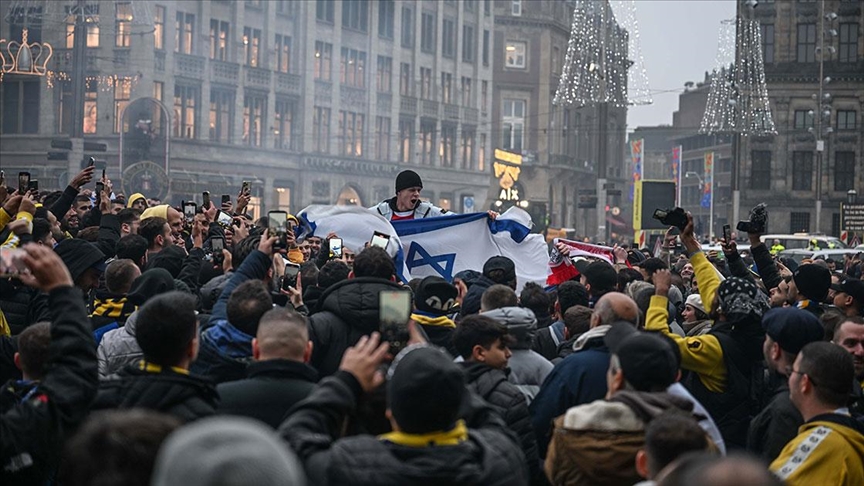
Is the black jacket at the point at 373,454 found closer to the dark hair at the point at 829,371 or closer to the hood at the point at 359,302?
the dark hair at the point at 829,371

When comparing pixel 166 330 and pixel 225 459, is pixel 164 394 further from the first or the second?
pixel 225 459

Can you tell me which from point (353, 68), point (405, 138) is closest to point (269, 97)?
point (353, 68)

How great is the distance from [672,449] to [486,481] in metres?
0.64

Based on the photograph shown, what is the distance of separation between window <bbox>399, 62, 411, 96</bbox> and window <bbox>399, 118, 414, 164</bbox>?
157 centimetres

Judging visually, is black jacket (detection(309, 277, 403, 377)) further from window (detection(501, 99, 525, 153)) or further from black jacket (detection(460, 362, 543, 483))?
window (detection(501, 99, 525, 153))

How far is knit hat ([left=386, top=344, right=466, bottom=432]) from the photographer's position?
12.8 ft

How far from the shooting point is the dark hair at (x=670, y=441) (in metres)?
3.84

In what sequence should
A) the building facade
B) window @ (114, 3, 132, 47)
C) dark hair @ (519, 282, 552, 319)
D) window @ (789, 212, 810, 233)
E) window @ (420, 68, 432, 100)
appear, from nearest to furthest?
dark hair @ (519, 282, 552, 319) < window @ (114, 3, 132, 47) < the building facade < window @ (420, 68, 432, 100) < window @ (789, 212, 810, 233)

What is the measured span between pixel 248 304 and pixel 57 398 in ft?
5.10

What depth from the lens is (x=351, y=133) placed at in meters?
59.6

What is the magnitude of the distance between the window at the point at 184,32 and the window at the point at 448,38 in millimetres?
20660

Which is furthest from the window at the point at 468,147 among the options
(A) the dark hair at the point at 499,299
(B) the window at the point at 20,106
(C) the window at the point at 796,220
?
(A) the dark hair at the point at 499,299

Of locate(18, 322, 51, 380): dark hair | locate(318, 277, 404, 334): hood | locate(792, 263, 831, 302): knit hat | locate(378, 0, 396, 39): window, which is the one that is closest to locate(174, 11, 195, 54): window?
locate(378, 0, 396, 39): window

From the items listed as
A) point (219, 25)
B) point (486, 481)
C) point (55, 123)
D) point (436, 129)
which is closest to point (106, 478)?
point (486, 481)
